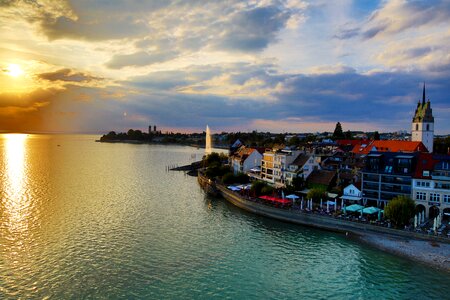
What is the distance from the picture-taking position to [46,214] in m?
50.8

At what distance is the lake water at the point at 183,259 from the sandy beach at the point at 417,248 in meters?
1.21

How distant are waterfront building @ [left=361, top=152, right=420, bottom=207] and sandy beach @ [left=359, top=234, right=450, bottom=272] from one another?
34.4 ft

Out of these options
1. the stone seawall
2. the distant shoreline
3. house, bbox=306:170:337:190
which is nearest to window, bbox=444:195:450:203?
the stone seawall

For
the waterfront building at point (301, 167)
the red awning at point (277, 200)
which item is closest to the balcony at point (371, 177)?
the red awning at point (277, 200)

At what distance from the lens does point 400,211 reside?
40.7m

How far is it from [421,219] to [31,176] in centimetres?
8734

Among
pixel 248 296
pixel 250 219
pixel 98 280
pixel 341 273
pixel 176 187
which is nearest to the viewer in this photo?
pixel 248 296

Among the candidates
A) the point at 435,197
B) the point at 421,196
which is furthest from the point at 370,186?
the point at 435,197

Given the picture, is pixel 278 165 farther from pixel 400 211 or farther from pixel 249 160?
pixel 400 211

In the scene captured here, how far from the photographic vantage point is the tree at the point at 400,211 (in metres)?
40.6

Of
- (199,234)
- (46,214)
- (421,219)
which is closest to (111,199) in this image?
(46,214)

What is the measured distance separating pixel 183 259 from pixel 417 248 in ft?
77.2

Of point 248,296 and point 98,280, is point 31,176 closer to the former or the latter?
point 98,280

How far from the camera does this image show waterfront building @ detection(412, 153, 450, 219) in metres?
44.2
